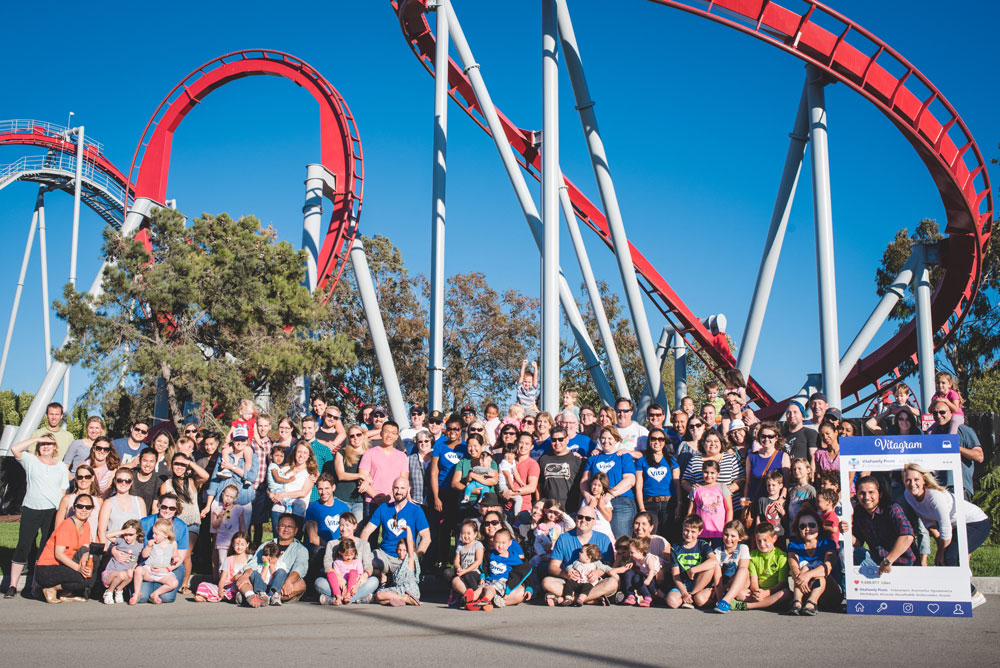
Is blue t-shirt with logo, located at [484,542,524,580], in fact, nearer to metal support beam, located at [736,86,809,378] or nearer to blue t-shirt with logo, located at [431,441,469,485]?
blue t-shirt with logo, located at [431,441,469,485]

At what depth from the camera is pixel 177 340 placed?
20.4 metres

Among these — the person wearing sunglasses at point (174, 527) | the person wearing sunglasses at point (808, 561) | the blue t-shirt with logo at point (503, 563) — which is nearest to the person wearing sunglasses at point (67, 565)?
the person wearing sunglasses at point (174, 527)

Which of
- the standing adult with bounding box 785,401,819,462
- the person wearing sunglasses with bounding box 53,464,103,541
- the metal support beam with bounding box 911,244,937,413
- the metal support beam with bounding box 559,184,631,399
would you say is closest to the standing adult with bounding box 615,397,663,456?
the standing adult with bounding box 785,401,819,462

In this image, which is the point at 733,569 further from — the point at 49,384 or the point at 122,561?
the point at 49,384

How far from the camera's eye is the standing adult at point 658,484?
26.7 ft

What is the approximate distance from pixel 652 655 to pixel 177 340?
17.9 meters

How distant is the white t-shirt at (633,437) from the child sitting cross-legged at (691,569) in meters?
1.24

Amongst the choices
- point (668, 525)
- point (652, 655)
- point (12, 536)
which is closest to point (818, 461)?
Answer: point (668, 525)

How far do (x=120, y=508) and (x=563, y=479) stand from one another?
4588mm

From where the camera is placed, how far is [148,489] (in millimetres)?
8758

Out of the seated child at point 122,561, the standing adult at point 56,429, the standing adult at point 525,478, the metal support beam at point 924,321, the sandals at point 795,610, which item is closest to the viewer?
the sandals at point 795,610

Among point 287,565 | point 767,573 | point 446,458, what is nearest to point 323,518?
point 287,565

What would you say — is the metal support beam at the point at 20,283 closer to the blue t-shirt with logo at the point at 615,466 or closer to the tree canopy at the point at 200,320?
the tree canopy at the point at 200,320

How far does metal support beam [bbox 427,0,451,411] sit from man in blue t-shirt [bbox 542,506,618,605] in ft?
18.7
